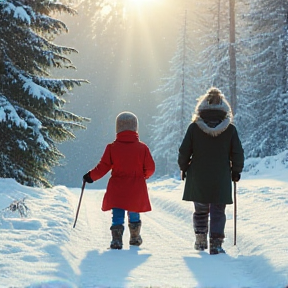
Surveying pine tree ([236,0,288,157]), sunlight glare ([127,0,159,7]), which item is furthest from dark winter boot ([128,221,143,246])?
sunlight glare ([127,0,159,7])

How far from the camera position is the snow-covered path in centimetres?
408

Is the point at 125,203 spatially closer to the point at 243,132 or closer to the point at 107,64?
the point at 243,132

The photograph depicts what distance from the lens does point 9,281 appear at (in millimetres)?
3688

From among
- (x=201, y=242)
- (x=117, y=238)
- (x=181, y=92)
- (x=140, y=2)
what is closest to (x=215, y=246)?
(x=201, y=242)

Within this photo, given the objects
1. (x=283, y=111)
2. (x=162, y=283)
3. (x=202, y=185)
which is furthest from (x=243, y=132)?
(x=162, y=283)

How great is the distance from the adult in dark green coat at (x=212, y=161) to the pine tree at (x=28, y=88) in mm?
5851

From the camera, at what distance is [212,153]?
586 centimetres

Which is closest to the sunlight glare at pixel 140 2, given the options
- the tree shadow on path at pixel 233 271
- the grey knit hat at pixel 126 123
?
the grey knit hat at pixel 126 123

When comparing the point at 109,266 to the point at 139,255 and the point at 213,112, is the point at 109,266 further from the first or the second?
the point at 213,112

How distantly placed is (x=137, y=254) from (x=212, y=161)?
164 cm

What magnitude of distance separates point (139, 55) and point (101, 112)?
13198mm

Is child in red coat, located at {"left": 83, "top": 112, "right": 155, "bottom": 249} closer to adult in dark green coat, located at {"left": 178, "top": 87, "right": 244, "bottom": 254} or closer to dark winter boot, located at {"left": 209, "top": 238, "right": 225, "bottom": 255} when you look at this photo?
Answer: adult in dark green coat, located at {"left": 178, "top": 87, "right": 244, "bottom": 254}

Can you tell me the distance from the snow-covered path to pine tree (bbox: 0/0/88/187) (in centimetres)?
338

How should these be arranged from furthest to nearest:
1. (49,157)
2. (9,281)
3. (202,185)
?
(49,157) < (202,185) < (9,281)
